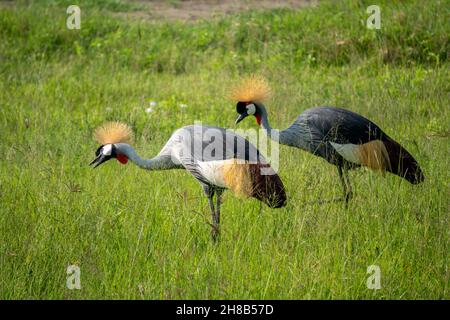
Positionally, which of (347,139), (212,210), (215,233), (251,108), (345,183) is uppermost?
(251,108)

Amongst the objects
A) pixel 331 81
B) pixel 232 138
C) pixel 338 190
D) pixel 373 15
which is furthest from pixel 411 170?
pixel 373 15

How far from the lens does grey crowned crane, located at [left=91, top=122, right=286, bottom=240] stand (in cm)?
352

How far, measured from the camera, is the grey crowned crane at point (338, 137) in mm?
4254

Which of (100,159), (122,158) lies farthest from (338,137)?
(100,159)

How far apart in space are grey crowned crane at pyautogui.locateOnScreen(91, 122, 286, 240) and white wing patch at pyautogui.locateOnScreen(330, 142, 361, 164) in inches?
29.9

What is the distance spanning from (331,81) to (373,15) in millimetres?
832

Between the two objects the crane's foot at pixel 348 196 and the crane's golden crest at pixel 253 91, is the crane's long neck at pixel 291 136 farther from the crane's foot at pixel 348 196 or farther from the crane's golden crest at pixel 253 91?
the crane's foot at pixel 348 196

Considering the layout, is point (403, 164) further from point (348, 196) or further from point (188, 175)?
point (188, 175)

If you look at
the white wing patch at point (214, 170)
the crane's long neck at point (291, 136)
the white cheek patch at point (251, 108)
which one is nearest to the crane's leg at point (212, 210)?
the white wing patch at point (214, 170)

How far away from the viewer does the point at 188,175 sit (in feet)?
15.1

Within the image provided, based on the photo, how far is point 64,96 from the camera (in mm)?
6242

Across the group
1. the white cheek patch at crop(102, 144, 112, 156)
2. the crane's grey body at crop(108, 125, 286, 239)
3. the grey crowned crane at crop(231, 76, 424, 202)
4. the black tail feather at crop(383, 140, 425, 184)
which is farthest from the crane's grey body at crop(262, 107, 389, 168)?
the white cheek patch at crop(102, 144, 112, 156)

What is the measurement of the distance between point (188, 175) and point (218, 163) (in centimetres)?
99

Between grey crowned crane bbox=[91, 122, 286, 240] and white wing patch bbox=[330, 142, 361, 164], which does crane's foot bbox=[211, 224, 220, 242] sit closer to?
grey crowned crane bbox=[91, 122, 286, 240]
